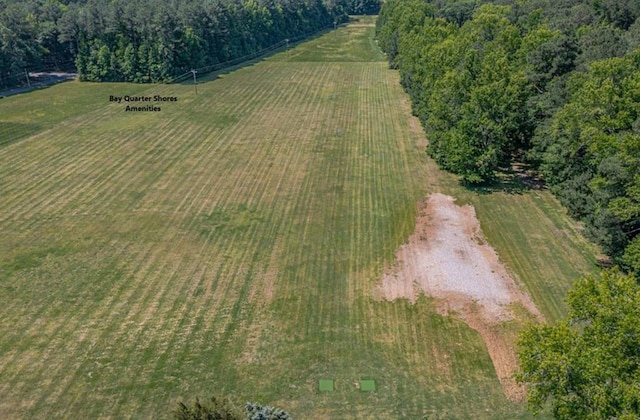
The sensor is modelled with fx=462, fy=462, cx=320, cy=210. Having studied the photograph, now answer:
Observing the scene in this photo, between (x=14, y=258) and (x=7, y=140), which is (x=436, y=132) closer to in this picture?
(x=14, y=258)

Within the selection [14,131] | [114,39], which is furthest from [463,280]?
[114,39]

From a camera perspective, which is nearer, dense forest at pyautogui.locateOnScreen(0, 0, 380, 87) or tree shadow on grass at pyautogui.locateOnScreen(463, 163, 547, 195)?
tree shadow on grass at pyautogui.locateOnScreen(463, 163, 547, 195)

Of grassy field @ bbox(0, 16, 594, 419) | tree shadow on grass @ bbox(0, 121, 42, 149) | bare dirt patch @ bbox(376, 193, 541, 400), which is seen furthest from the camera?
tree shadow on grass @ bbox(0, 121, 42, 149)

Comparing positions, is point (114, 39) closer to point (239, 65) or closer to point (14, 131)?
point (239, 65)

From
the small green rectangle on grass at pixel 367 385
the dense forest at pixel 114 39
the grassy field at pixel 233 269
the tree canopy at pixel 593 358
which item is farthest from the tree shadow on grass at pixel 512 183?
the dense forest at pixel 114 39

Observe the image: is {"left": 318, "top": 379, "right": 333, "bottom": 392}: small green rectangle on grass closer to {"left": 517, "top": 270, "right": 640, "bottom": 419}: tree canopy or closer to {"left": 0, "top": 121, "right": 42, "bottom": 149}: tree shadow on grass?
{"left": 517, "top": 270, "right": 640, "bottom": 419}: tree canopy

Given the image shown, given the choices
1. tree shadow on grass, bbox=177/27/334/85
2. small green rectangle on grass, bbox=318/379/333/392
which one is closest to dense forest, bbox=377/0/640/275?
small green rectangle on grass, bbox=318/379/333/392
